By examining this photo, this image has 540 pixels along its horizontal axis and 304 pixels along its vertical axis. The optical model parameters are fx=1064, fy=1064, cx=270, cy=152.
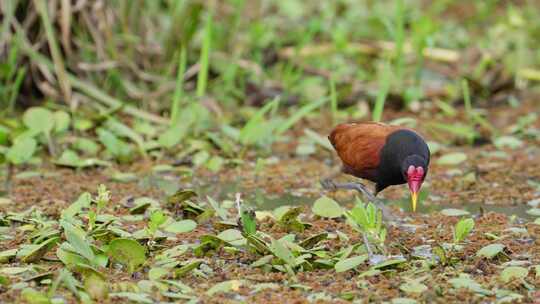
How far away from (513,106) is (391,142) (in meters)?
2.91

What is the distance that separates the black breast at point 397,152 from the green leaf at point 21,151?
1870 millimetres

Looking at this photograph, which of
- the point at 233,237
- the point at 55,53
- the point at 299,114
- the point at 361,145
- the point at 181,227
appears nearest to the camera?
the point at 233,237

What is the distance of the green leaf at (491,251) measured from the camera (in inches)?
159

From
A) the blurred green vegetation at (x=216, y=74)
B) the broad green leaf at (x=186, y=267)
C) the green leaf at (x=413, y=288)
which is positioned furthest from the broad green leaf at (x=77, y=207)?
the green leaf at (x=413, y=288)

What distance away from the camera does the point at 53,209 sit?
4797 millimetres

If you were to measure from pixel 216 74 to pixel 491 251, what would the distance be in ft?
11.7

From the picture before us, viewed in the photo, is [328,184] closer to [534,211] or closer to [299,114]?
[299,114]

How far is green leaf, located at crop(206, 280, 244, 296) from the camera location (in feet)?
12.0

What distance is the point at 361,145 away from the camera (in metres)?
4.80

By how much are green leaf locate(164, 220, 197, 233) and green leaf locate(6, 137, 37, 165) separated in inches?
57.1

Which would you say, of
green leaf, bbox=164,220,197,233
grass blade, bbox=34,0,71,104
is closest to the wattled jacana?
green leaf, bbox=164,220,197,233

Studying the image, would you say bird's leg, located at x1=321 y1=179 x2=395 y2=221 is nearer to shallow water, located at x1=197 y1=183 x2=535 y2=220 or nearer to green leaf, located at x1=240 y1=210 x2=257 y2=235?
shallow water, located at x1=197 y1=183 x2=535 y2=220

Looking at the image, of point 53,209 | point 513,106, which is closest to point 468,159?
point 513,106

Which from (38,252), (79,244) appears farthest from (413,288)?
(38,252)
